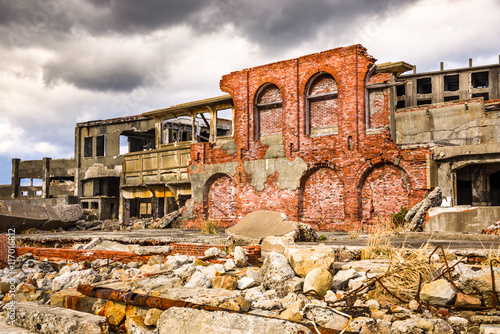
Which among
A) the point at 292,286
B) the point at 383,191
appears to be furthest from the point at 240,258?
the point at 383,191

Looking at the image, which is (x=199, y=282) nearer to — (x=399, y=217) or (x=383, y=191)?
(x=399, y=217)

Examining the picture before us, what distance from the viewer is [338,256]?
787cm

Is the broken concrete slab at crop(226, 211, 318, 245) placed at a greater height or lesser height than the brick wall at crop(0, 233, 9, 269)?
greater

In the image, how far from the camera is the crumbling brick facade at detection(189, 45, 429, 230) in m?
16.9

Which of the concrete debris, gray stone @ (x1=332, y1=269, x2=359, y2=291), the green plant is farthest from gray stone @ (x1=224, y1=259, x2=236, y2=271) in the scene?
the green plant

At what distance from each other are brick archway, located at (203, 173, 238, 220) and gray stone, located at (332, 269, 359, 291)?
14.7 meters

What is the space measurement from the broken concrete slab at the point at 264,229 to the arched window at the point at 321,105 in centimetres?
873

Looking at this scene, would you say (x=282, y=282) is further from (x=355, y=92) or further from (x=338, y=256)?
(x=355, y=92)

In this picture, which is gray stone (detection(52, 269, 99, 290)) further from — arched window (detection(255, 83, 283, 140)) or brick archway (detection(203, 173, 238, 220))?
arched window (detection(255, 83, 283, 140))

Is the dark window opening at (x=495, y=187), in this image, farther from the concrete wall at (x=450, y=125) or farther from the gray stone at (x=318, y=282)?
the gray stone at (x=318, y=282)

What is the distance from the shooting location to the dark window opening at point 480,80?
34.4 m

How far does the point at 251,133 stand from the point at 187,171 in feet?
13.8

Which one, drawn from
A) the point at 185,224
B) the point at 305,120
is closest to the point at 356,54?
the point at 305,120

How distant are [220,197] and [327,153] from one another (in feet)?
19.5
